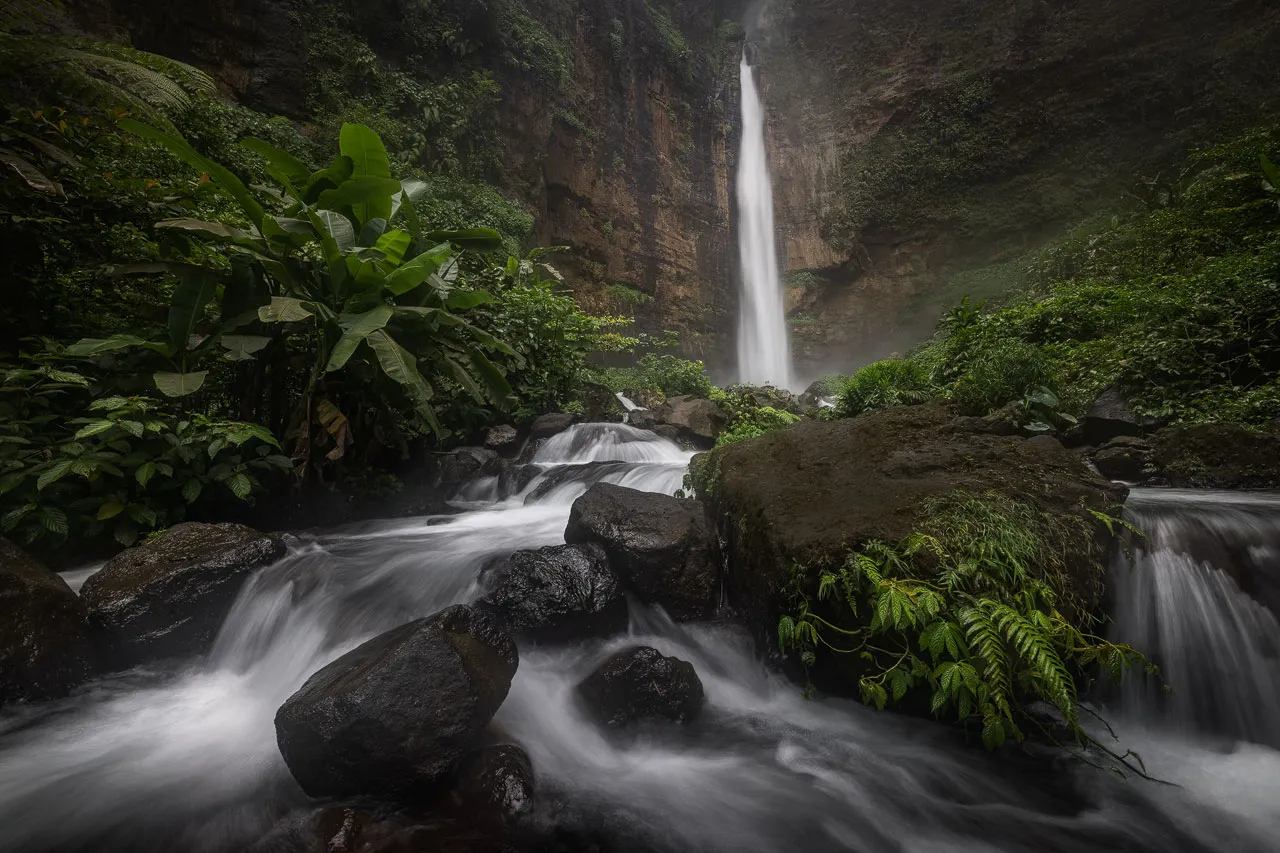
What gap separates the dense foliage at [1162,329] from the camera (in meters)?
4.62

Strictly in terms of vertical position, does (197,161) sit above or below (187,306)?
above

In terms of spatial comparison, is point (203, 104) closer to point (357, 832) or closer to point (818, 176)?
point (357, 832)

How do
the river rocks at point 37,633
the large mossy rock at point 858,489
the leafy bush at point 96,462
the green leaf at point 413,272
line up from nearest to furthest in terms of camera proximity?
the river rocks at point 37,633 → the large mossy rock at point 858,489 → the leafy bush at point 96,462 → the green leaf at point 413,272

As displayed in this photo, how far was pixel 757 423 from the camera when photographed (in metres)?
8.05

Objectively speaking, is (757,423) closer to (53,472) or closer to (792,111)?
(53,472)

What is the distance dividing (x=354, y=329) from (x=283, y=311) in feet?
1.42

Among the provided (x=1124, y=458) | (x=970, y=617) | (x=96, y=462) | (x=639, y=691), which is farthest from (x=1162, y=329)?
(x=96, y=462)

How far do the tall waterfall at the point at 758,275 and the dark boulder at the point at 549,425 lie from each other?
43.7 ft

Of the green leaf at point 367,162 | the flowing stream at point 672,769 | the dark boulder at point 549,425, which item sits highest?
the green leaf at point 367,162

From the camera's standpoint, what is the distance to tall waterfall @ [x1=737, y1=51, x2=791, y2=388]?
2081 centimetres

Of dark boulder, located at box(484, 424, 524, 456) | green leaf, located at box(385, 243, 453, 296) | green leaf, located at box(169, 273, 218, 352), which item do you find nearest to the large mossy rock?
green leaf, located at box(385, 243, 453, 296)

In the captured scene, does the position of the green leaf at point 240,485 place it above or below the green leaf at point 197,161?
below

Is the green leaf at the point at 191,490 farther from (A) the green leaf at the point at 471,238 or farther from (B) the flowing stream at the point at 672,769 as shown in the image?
(A) the green leaf at the point at 471,238

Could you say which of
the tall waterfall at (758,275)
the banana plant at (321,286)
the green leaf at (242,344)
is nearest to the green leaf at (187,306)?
the banana plant at (321,286)
